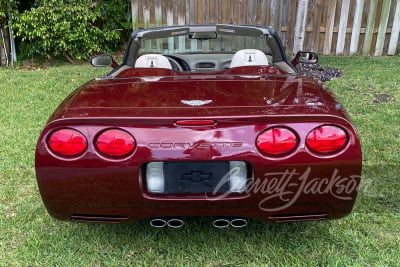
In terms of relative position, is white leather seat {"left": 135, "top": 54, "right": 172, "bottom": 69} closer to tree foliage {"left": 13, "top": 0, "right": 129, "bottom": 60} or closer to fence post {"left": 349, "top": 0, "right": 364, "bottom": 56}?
tree foliage {"left": 13, "top": 0, "right": 129, "bottom": 60}

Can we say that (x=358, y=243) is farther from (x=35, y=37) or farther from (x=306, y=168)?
(x=35, y=37)

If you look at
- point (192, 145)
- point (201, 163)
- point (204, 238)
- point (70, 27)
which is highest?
point (70, 27)

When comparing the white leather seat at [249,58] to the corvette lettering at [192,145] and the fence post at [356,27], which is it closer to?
the corvette lettering at [192,145]

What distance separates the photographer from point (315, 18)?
27.2ft

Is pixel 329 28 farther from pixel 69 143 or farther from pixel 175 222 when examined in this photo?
pixel 69 143

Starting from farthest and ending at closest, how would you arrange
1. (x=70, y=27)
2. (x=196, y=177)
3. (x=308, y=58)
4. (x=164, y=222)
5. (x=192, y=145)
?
1. (x=70, y=27)
2. (x=308, y=58)
3. (x=164, y=222)
4. (x=196, y=177)
5. (x=192, y=145)

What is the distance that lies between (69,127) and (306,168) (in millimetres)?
1196


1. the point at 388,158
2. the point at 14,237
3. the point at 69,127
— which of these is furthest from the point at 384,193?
the point at 14,237

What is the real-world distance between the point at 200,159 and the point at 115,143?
0.43 metres

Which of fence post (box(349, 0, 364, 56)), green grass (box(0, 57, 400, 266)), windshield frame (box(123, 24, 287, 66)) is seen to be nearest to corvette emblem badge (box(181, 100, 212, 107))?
green grass (box(0, 57, 400, 266))

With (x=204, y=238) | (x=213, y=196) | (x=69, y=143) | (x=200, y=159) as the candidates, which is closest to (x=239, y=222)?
(x=213, y=196)

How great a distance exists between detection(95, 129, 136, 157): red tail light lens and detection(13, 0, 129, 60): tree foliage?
20.9 feet

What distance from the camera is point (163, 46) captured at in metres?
4.21

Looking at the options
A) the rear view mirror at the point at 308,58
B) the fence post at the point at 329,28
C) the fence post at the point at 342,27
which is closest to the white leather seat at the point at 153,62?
the rear view mirror at the point at 308,58
